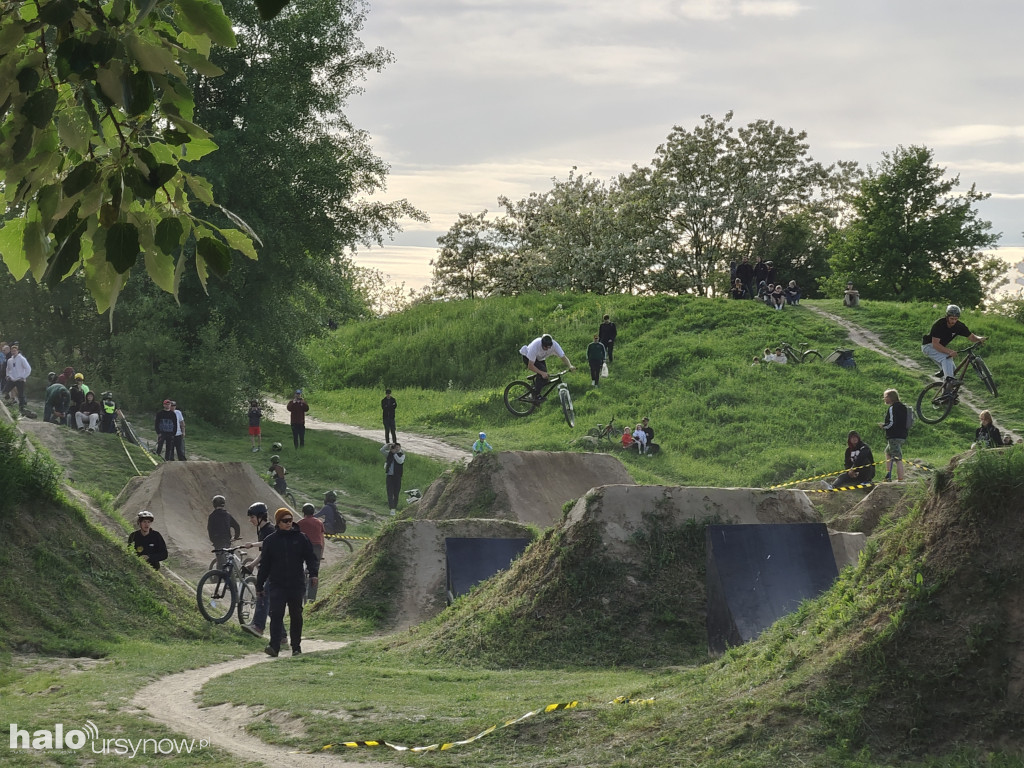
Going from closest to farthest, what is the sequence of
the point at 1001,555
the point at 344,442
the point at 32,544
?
the point at 1001,555 → the point at 32,544 → the point at 344,442

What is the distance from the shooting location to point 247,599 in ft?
51.1

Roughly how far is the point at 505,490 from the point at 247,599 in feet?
25.2

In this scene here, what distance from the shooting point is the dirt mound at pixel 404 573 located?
17141 millimetres

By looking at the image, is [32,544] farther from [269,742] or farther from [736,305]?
[736,305]

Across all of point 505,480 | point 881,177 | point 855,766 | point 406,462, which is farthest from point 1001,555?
point 881,177

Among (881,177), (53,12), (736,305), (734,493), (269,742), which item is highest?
(881,177)

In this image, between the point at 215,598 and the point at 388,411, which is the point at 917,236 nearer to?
the point at 388,411

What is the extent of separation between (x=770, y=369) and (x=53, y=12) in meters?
38.0

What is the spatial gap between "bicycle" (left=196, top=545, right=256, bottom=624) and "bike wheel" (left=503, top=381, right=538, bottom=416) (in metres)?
12.9

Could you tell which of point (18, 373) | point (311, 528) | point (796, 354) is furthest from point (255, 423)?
point (796, 354)

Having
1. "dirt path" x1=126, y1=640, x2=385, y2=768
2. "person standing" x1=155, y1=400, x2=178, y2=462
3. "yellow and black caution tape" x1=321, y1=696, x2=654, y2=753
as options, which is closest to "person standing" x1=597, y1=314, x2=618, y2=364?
"person standing" x1=155, y1=400, x2=178, y2=462

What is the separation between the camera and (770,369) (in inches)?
1580

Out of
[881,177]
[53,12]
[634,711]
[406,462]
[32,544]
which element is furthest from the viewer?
[881,177]

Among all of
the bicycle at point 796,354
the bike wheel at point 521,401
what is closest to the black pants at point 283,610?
the bike wheel at point 521,401
